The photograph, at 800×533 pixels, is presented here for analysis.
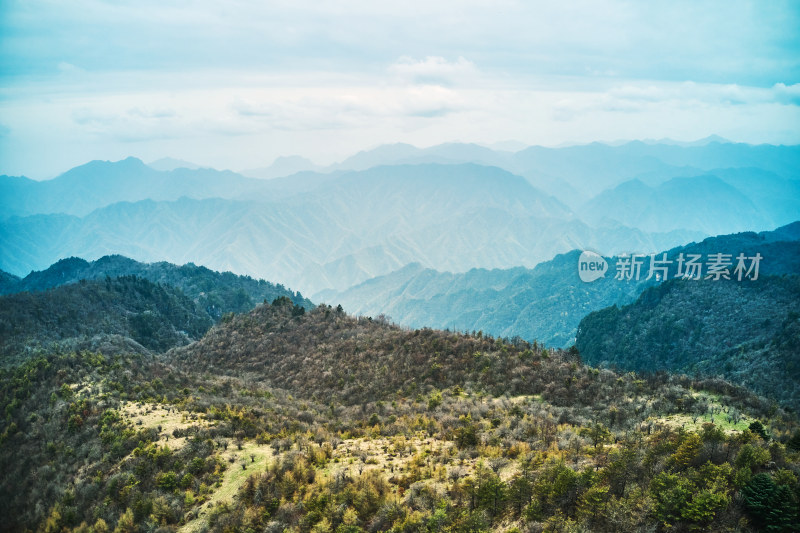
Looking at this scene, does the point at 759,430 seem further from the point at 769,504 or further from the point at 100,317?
the point at 100,317

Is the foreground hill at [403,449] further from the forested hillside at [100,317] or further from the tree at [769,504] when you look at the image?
the forested hillside at [100,317]

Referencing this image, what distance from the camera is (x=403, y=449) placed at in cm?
3219

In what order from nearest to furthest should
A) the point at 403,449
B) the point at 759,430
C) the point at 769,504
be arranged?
1. the point at 769,504
2. the point at 759,430
3. the point at 403,449

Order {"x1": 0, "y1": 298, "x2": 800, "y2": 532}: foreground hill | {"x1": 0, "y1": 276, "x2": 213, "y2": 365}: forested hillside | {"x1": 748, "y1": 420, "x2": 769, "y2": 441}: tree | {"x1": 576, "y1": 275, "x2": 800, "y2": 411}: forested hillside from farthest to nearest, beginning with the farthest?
{"x1": 0, "y1": 276, "x2": 213, "y2": 365}: forested hillside, {"x1": 576, "y1": 275, "x2": 800, "y2": 411}: forested hillside, {"x1": 748, "y1": 420, "x2": 769, "y2": 441}: tree, {"x1": 0, "y1": 298, "x2": 800, "y2": 532}: foreground hill

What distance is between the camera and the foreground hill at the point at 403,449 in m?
21.2

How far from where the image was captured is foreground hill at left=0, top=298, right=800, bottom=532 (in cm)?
2116

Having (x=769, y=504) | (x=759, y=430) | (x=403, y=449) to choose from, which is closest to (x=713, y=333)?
(x=759, y=430)

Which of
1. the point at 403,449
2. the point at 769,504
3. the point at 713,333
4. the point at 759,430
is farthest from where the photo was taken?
the point at 713,333

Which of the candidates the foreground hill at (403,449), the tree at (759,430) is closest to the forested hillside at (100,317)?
the foreground hill at (403,449)

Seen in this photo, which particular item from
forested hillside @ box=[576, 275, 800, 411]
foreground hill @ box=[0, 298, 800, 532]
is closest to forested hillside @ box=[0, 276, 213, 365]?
foreground hill @ box=[0, 298, 800, 532]

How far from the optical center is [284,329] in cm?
8794

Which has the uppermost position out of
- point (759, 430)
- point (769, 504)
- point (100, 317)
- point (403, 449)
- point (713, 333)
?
point (769, 504)

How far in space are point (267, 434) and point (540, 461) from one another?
68.2 ft

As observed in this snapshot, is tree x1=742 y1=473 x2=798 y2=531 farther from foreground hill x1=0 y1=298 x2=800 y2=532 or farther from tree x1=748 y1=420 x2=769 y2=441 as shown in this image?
tree x1=748 y1=420 x2=769 y2=441
